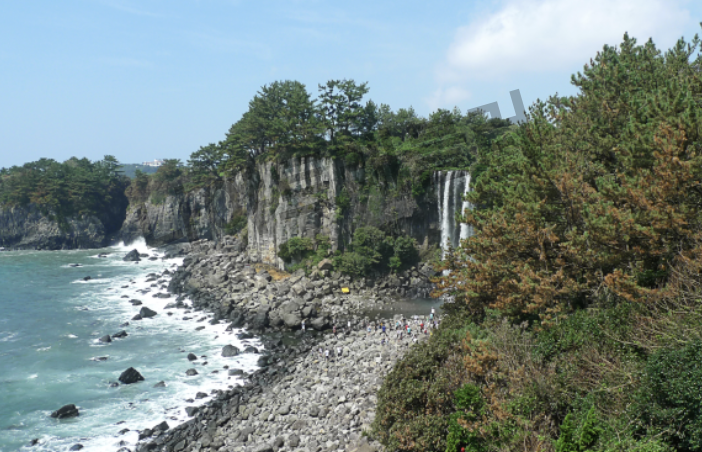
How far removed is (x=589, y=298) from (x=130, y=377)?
93.6ft

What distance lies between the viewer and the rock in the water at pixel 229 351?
3093 centimetres

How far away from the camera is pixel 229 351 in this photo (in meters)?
31.0

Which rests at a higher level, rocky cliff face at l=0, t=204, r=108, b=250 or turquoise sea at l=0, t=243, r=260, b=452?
rocky cliff face at l=0, t=204, r=108, b=250

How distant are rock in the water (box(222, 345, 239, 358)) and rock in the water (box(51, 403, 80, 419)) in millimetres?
9999

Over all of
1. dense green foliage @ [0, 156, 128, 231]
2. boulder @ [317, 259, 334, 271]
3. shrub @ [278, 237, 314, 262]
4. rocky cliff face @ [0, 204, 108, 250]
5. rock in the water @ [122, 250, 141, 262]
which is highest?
dense green foliage @ [0, 156, 128, 231]

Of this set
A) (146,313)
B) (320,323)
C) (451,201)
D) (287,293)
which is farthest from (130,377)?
(451,201)

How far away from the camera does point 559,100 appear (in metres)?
22.2

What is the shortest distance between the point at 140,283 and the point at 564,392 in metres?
57.5

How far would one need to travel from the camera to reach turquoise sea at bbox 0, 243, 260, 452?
22.5 metres

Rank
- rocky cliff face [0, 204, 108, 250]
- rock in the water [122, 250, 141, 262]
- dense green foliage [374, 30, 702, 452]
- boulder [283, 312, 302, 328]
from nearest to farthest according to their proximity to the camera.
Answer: dense green foliage [374, 30, 702, 452] < boulder [283, 312, 302, 328] < rock in the water [122, 250, 141, 262] < rocky cliff face [0, 204, 108, 250]

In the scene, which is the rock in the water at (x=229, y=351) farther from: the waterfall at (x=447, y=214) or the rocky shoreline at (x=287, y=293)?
the waterfall at (x=447, y=214)

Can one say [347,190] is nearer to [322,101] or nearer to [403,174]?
[403,174]

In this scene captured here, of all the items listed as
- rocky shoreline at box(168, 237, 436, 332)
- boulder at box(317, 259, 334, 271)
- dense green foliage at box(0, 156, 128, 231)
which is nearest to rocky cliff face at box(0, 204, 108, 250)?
dense green foliage at box(0, 156, 128, 231)

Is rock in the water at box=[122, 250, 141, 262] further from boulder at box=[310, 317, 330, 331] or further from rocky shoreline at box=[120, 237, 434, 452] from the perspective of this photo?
boulder at box=[310, 317, 330, 331]
